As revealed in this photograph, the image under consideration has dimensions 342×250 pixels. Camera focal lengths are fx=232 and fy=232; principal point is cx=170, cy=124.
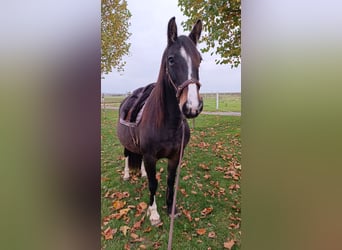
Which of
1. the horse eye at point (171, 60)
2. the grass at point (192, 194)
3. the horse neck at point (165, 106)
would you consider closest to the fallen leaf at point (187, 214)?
the grass at point (192, 194)

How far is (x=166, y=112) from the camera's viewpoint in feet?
3.32

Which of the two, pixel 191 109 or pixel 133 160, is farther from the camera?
pixel 133 160

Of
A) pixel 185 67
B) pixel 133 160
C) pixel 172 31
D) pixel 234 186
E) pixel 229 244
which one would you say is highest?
pixel 172 31

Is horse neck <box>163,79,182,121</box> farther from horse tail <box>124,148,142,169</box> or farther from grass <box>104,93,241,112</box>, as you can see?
horse tail <box>124,148,142,169</box>

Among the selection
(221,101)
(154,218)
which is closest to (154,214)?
(154,218)

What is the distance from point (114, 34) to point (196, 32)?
36 cm

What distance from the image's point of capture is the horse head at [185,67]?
0.90 m

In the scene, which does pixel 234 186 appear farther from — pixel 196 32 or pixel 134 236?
pixel 196 32

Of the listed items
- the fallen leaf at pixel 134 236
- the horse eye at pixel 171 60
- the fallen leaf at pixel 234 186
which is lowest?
the fallen leaf at pixel 134 236

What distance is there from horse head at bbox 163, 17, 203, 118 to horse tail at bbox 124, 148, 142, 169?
0.31 metres

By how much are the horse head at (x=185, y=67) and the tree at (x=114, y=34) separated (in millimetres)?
202

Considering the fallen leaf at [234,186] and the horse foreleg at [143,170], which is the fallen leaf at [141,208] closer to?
the horse foreleg at [143,170]
